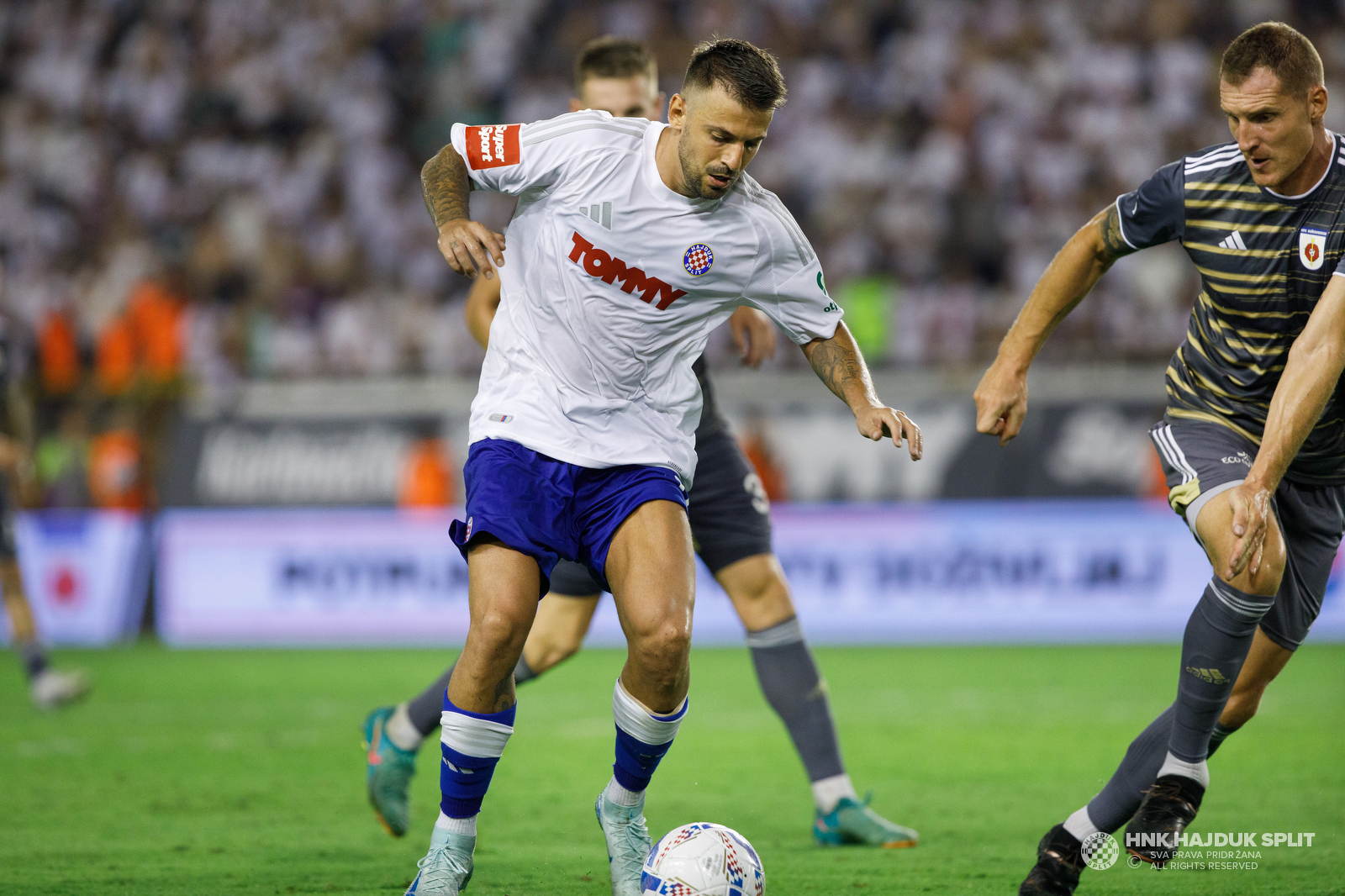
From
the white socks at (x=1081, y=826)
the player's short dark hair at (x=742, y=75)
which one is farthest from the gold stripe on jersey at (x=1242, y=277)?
the white socks at (x=1081, y=826)

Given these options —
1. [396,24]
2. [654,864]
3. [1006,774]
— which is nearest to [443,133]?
[396,24]

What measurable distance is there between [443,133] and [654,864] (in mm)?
15289

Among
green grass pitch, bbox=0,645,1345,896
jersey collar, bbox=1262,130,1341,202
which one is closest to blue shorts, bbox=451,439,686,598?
green grass pitch, bbox=0,645,1345,896

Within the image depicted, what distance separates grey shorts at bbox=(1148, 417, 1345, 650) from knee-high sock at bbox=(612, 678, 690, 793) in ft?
5.46

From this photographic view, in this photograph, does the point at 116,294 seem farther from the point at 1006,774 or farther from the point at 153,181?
the point at 1006,774

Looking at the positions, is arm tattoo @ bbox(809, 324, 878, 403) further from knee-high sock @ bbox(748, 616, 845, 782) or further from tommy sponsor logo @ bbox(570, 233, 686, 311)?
knee-high sock @ bbox(748, 616, 845, 782)

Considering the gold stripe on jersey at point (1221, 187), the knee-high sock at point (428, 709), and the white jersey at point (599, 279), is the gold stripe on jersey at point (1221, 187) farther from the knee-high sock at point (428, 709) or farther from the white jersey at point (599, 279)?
the knee-high sock at point (428, 709)

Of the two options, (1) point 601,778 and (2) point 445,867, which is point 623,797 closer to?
(2) point 445,867

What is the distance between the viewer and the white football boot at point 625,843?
4234 millimetres

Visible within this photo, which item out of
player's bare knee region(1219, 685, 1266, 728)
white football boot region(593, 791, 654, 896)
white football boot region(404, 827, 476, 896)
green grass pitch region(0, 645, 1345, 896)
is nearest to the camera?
white football boot region(404, 827, 476, 896)

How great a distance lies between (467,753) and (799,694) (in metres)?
1.69

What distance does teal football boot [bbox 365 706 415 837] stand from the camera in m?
5.31

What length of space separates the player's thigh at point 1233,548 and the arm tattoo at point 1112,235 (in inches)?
32.8

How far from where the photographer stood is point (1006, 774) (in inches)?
257
